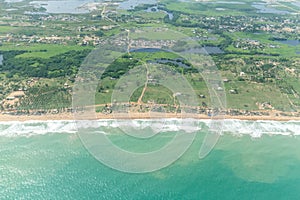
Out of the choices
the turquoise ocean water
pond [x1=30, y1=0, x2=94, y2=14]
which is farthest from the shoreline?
pond [x1=30, y1=0, x2=94, y2=14]

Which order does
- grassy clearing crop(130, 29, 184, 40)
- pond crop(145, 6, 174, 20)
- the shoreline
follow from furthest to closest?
1. pond crop(145, 6, 174, 20)
2. grassy clearing crop(130, 29, 184, 40)
3. the shoreline

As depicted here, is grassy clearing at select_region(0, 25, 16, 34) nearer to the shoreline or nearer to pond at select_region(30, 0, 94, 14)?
pond at select_region(30, 0, 94, 14)

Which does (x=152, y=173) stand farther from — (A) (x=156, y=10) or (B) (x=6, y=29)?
(A) (x=156, y=10)

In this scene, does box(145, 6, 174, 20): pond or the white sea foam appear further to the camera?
box(145, 6, 174, 20): pond

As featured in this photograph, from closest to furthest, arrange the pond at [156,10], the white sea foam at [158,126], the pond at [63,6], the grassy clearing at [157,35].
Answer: the white sea foam at [158,126] → the grassy clearing at [157,35] → the pond at [156,10] → the pond at [63,6]

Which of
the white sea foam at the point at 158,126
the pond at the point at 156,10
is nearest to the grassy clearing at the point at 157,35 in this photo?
the pond at the point at 156,10

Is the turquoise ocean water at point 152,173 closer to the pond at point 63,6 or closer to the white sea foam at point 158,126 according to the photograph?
the white sea foam at point 158,126

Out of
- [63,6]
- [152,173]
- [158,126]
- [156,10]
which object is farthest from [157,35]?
[152,173]
